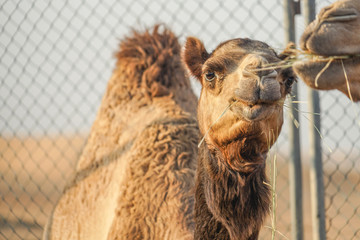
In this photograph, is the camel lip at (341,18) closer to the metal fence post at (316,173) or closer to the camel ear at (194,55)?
the camel ear at (194,55)

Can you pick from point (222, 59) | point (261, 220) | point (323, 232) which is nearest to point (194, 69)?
point (222, 59)

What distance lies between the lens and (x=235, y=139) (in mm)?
2236

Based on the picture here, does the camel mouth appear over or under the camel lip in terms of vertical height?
under

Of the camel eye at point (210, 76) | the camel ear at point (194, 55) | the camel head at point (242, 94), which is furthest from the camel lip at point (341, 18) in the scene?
the camel ear at point (194, 55)

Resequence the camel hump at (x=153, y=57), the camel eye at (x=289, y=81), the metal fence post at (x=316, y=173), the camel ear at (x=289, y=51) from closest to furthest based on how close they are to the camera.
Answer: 1. the camel ear at (x=289, y=51)
2. the camel eye at (x=289, y=81)
3. the metal fence post at (x=316, y=173)
4. the camel hump at (x=153, y=57)

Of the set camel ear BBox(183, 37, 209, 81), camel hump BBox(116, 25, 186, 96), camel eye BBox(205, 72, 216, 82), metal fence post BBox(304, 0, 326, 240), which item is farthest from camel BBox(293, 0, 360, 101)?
camel hump BBox(116, 25, 186, 96)

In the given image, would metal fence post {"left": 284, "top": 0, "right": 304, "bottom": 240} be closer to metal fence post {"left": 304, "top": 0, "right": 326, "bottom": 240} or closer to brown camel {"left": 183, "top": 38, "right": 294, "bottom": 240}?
metal fence post {"left": 304, "top": 0, "right": 326, "bottom": 240}

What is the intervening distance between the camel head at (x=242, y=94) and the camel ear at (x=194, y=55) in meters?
0.20

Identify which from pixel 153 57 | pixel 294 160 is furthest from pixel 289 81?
pixel 153 57

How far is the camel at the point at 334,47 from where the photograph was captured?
159 cm

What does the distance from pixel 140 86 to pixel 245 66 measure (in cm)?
179

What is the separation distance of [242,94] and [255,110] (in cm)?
9

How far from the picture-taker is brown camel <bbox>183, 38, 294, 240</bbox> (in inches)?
81.7

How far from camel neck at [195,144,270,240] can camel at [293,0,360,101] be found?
28.5 inches
